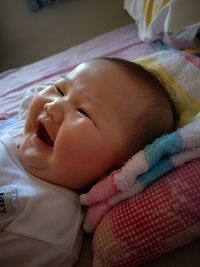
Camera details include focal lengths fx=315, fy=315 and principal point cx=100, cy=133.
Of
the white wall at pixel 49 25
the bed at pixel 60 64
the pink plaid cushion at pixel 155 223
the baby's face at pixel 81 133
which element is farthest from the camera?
the white wall at pixel 49 25

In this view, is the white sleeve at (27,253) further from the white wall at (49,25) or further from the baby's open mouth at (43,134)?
the white wall at (49,25)

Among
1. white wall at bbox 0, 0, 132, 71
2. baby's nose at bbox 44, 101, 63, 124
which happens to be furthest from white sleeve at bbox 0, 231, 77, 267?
white wall at bbox 0, 0, 132, 71

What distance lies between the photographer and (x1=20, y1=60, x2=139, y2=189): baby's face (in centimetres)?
74

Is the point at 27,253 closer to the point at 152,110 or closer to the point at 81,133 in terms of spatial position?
the point at 81,133

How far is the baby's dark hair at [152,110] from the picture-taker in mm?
751

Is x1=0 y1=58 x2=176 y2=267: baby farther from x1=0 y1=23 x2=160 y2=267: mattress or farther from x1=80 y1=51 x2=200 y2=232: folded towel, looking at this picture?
x1=0 y1=23 x2=160 y2=267: mattress

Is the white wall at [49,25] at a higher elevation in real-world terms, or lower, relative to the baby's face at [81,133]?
lower

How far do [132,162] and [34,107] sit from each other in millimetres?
325

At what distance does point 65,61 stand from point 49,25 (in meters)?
0.88

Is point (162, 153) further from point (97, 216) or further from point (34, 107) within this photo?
point (34, 107)

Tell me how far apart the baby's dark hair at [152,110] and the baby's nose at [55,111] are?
190 mm

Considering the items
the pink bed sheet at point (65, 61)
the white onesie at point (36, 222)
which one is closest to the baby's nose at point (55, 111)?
the white onesie at point (36, 222)

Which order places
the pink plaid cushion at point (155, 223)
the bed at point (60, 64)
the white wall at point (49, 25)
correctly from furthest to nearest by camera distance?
the white wall at point (49, 25)
the bed at point (60, 64)
the pink plaid cushion at point (155, 223)

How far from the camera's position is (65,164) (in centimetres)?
74
